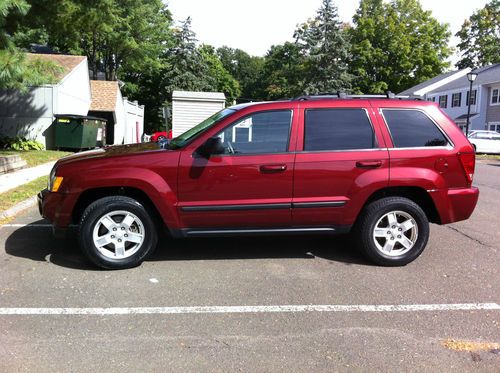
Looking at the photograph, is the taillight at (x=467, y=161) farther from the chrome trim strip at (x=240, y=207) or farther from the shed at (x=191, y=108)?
the shed at (x=191, y=108)

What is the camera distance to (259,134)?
5.18 m

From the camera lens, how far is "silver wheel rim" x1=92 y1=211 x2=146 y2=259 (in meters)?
5.01

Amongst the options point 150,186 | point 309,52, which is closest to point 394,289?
point 150,186

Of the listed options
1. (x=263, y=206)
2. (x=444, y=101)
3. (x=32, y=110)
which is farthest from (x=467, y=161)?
(x=444, y=101)

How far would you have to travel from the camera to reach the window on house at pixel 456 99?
146 feet

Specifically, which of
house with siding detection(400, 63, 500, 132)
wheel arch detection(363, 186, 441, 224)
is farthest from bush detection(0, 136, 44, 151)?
house with siding detection(400, 63, 500, 132)

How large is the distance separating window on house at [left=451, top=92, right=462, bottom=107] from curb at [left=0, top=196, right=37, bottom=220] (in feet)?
142

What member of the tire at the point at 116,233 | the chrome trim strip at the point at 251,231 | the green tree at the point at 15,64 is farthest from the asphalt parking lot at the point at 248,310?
the green tree at the point at 15,64

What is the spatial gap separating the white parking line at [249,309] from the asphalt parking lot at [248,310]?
0.05 ft

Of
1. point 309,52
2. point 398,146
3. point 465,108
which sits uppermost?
point 309,52

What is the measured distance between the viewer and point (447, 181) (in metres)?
5.30

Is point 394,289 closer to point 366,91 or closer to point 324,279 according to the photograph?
point 324,279

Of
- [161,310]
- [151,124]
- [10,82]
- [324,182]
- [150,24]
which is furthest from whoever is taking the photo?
[151,124]

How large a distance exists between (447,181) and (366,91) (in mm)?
53031
